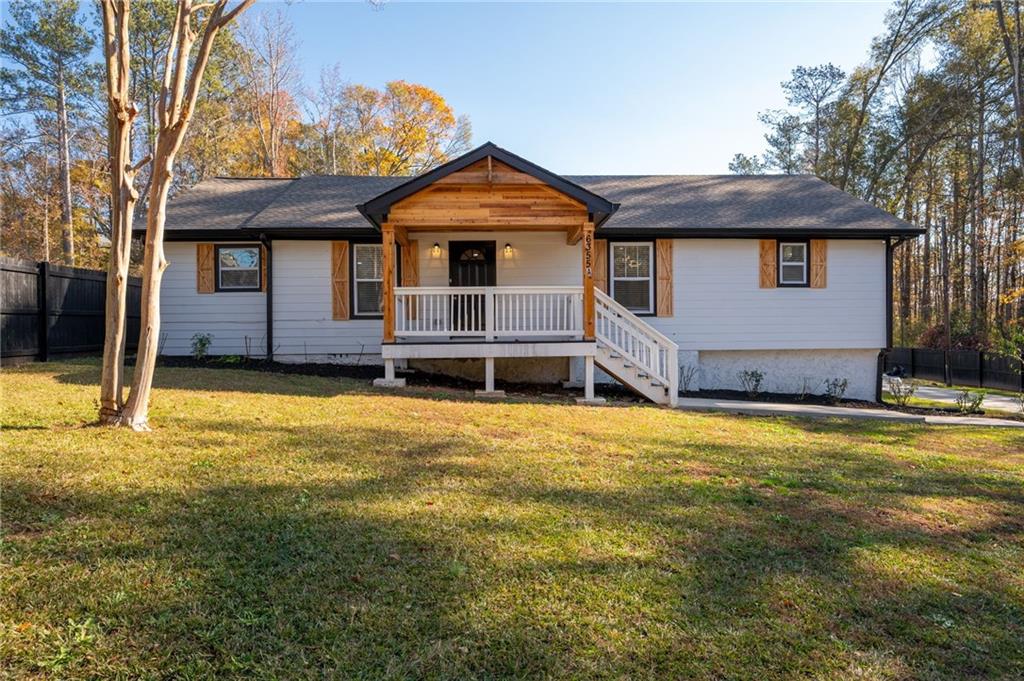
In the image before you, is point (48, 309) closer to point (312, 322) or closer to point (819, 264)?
point (312, 322)

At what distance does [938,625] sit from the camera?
2.73 metres

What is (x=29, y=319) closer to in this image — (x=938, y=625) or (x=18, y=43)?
(x=938, y=625)

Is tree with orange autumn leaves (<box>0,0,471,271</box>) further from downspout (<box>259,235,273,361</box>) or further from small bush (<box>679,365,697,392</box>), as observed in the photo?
small bush (<box>679,365,697,392</box>)

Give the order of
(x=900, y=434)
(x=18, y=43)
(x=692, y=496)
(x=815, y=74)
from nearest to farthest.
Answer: (x=692, y=496) < (x=900, y=434) < (x=18, y=43) < (x=815, y=74)

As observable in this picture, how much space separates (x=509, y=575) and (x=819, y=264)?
1155 cm

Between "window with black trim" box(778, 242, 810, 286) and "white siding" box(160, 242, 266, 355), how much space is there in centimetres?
1108

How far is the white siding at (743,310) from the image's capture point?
39.4 feet

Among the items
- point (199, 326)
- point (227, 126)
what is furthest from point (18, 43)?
point (199, 326)

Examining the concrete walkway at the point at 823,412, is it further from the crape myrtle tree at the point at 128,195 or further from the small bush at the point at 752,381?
the crape myrtle tree at the point at 128,195

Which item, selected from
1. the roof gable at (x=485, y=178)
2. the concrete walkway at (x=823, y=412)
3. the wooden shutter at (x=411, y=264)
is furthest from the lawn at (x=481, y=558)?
the wooden shutter at (x=411, y=264)

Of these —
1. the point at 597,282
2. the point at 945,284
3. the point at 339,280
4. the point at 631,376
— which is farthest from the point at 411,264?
the point at 945,284

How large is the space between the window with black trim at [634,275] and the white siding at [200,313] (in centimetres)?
754

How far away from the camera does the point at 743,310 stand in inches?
473

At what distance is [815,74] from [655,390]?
2498cm
